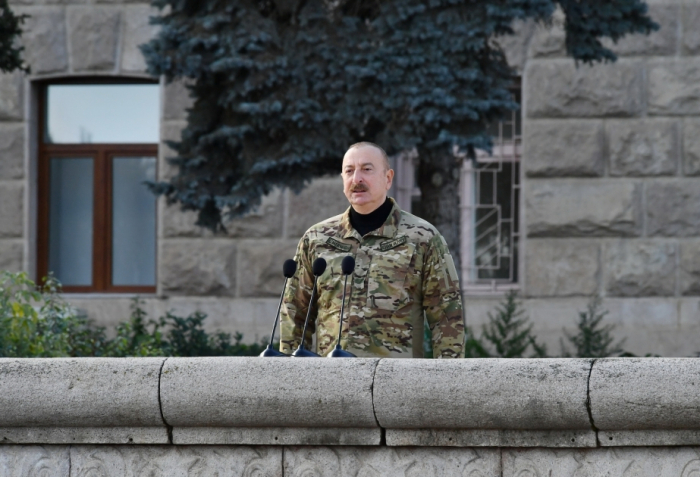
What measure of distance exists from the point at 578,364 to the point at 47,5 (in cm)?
880

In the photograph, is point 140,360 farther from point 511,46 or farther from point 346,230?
point 511,46

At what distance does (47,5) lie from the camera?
1129cm

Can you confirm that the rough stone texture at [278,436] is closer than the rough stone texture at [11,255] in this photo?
Yes

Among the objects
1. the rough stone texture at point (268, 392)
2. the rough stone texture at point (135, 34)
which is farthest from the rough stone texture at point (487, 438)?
the rough stone texture at point (135, 34)

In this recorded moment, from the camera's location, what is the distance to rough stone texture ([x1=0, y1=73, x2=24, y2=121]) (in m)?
11.4

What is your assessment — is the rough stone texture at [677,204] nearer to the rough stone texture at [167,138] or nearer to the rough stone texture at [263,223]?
the rough stone texture at [263,223]

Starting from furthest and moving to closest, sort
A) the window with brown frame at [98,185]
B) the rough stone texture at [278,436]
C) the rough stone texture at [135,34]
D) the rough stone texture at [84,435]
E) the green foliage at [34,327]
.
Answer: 1. the window with brown frame at [98,185]
2. the rough stone texture at [135,34]
3. the green foliage at [34,327]
4. the rough stone texture at [84,435]
5. the rough stone texture at [278,436]

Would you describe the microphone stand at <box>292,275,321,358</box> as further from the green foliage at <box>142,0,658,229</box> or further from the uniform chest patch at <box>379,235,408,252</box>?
the green foliage at <box>142,0,658,229</box>

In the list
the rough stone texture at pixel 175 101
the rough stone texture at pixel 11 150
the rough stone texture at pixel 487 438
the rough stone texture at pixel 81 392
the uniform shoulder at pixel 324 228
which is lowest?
the rough stone texture at pixel 487 438

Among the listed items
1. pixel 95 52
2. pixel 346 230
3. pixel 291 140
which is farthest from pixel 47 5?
pixel 346 230

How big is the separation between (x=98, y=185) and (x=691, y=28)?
5.98m

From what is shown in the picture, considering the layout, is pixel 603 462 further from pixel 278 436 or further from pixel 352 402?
pixel 278 436

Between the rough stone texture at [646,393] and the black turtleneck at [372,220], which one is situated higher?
the black turtleneck at [372,220]

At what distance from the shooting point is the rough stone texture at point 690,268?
10695 millimetres
